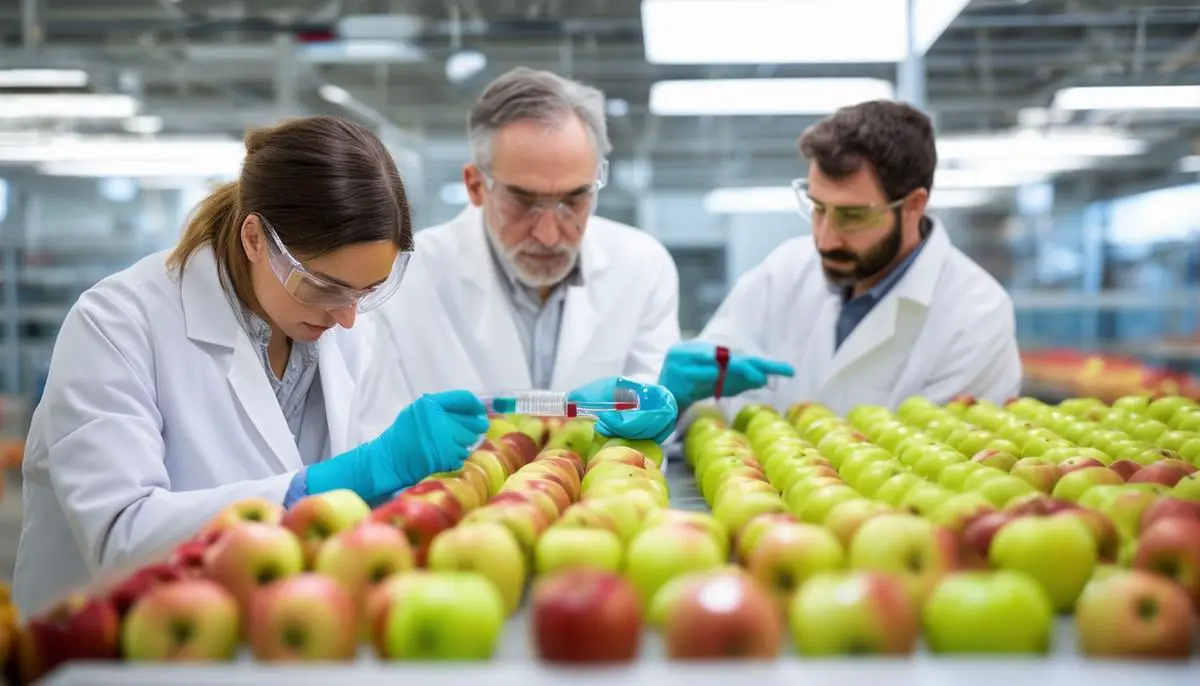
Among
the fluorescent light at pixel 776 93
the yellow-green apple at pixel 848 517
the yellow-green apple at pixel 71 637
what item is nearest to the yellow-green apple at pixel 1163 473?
the yellow-green apple at pixel 848 517

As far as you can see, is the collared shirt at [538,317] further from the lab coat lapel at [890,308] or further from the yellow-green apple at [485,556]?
the yellow-green apple at [485,556]

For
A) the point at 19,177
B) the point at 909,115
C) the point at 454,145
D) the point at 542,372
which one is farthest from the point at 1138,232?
the point at 19,177

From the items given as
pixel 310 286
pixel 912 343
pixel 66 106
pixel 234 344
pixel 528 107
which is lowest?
pixel 912 343

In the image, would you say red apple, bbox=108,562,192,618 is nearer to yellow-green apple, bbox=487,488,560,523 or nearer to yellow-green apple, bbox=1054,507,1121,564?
yellow-green apple, bbox=487,488,560,523

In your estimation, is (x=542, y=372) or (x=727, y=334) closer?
(x=542, y=372)

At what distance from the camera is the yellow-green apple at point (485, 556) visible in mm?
1163

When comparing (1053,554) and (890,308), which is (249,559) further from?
(890,308)

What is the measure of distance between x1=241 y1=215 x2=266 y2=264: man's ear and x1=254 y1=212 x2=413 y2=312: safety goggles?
0.05ft

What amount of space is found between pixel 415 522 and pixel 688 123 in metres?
7.07

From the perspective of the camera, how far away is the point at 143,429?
180 cm

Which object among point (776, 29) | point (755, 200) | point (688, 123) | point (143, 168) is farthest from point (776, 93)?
point (143, 168)

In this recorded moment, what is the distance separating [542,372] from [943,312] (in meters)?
1.27

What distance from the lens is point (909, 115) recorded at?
310 cm

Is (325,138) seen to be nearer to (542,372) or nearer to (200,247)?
(200,247)
